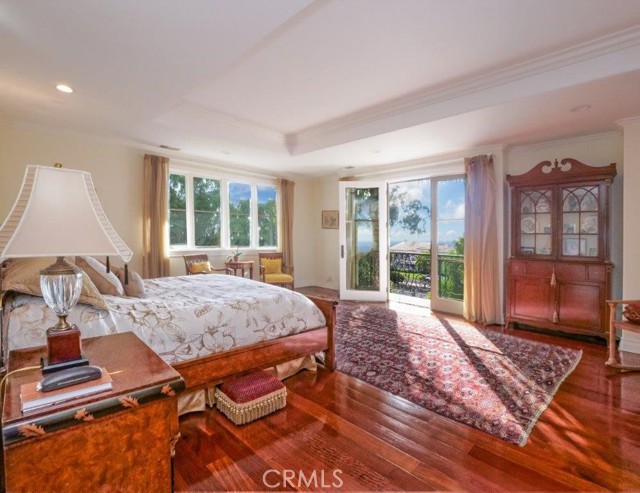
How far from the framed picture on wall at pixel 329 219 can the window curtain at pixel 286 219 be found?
81 cm

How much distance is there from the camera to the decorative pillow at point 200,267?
504cm

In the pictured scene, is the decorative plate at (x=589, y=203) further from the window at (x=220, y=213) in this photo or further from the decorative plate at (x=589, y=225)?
the window at (x=220, y=213)

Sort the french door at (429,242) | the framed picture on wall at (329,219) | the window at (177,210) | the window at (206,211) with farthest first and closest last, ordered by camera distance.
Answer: the framed picture on wall at (329,219) → the window at (206,211) → the window at (177,210) → the french door at (429,242)

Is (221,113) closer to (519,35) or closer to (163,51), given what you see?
(163,51)

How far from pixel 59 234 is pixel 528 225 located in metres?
4.75

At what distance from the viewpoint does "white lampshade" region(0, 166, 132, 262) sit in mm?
1072

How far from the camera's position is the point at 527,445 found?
6.39 ft

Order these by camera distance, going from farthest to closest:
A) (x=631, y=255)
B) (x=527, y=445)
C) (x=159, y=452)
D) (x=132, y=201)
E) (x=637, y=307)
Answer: (x=132, y=201) < (x=631, y=255) < (x=637, y=307) < (x=527, y=445) < (x=159, y=452)

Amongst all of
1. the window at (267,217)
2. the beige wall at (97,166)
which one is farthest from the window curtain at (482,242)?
the beige wall at (97,166)

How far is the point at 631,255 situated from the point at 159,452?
14.9 feet

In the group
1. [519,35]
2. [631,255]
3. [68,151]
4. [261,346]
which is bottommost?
[261,346]

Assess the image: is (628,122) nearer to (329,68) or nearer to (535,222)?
(535,222)

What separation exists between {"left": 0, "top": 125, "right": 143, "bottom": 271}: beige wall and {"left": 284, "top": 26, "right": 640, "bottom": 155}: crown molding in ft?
7.82

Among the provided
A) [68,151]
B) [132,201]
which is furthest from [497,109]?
[68,151]
